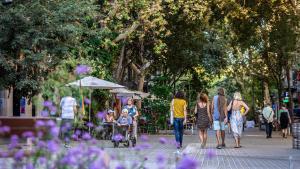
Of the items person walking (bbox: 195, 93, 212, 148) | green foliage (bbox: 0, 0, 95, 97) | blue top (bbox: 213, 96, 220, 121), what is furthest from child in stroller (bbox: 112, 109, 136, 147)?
green foliage (bbox: 0, 0, 95, 97)

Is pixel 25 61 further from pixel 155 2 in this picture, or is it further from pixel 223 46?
pixel 223 46

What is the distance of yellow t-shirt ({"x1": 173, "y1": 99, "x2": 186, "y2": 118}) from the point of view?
20750 millimetres

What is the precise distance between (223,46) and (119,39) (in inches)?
739

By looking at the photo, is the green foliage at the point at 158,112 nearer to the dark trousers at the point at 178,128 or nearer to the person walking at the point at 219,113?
the person walking at the point at 219,113

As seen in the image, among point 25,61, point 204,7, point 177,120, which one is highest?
point 204,7

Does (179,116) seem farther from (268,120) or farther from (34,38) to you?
(268,120)

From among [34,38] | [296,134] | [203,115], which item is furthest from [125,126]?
[296,134]

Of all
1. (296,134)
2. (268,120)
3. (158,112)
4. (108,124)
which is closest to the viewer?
(296,134)

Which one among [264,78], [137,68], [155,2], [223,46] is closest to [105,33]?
[155,2]

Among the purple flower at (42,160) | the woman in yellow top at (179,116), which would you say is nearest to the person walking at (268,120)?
the woman in yellow top at (179,116)

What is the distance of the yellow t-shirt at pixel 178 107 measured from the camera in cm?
2075

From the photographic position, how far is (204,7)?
32.8 meters

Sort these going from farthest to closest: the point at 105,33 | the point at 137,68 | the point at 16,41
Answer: the point at 137,68, the point at 105,33, the point at 16,41

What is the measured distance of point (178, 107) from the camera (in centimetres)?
2088
